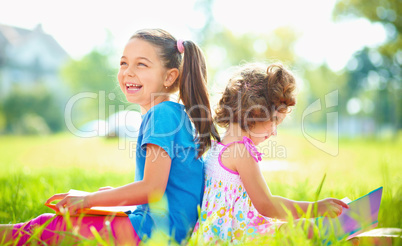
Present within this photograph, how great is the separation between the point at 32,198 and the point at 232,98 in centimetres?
153

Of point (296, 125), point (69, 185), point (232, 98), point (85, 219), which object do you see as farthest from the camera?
point (296, 125)

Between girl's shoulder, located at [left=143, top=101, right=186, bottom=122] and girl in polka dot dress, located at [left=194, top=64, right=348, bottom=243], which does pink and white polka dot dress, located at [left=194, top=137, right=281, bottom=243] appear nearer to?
girl in polka dot dress, located at [left=194, top=64, right=348, bottom=243]

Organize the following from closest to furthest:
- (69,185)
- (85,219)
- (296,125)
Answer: (85,219), (69,185), (296,125)

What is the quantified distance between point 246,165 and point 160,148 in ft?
1.31

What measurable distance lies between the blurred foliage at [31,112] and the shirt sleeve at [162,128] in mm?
20106

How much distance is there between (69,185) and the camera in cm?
317

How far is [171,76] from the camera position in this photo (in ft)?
6.66

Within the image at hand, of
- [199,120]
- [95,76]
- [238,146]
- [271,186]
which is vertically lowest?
[271,186]

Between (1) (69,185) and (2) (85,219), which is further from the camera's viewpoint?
(1) (69,185)

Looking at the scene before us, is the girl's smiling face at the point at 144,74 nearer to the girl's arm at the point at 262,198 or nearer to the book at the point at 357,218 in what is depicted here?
the girl's arm at the point at 262,198

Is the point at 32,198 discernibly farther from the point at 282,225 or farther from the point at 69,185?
the point at 282,225

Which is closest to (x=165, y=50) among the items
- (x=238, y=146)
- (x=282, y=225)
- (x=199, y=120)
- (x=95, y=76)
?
(x=199, y=120)

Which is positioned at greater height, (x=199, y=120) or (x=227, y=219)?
(x=199, y=120)

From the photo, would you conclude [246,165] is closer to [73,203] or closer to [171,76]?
[171,76]
